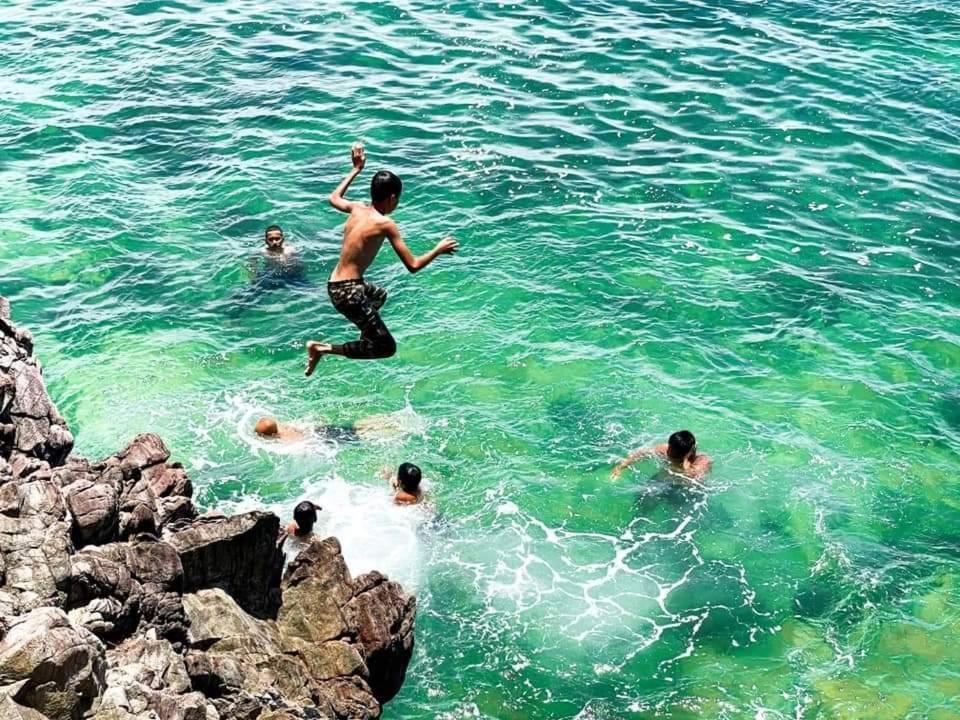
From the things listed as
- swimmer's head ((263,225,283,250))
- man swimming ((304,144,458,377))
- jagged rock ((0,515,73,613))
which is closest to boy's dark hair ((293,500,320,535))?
man swimming ((304,144,458,377))

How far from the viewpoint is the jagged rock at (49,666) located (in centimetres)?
888

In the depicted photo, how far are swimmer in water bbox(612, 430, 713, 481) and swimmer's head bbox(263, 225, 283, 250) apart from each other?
33.2ft

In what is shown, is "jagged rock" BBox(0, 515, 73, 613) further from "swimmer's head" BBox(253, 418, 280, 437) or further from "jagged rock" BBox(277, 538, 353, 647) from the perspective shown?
"swimmer's head" BBox(253, 418, 280, 437)

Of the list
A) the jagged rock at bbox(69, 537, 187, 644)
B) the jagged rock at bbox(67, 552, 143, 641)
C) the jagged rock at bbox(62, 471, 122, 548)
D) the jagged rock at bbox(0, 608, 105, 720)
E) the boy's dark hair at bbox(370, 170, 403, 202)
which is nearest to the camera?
the jagged rock at bbox(0, 608, 105, 720)

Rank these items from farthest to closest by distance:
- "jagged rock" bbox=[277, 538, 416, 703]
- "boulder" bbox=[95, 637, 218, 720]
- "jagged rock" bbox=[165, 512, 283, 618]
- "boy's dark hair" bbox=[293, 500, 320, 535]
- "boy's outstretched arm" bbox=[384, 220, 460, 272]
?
"boy's dark hair" bbox=[293, 500, 320, 535]
"jagged rock" bbox=[277, 538, 416, 703]
"jagged rock" bbox=[165, 512, 283, 618]
"boy's outstretched arm" bbox=[384, 220, 460, 272]
"boulder" bbox=[95, 637, 218, 720]

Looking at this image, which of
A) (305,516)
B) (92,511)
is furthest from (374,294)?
(305,516)

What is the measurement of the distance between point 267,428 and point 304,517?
3.38m

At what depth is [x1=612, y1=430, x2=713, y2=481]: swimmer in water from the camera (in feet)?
61.9

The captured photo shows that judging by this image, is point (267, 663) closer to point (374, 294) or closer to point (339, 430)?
point (374, 294)

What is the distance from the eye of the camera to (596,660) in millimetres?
15812

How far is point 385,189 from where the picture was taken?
43.2 ft

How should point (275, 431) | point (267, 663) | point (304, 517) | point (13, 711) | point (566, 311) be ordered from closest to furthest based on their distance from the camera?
1. point (13, 711)
2. point (267, 663)
3. point (304, 517)
4. point (275, 431)
5. point (566, 311)

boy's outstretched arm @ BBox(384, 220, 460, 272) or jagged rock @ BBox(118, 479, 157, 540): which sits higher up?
boy's outstretched arm @ BBox(384, 220, 460, 272)

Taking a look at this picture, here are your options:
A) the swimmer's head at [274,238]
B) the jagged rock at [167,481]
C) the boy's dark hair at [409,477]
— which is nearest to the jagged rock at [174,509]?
the jagged rock at [167,481]
